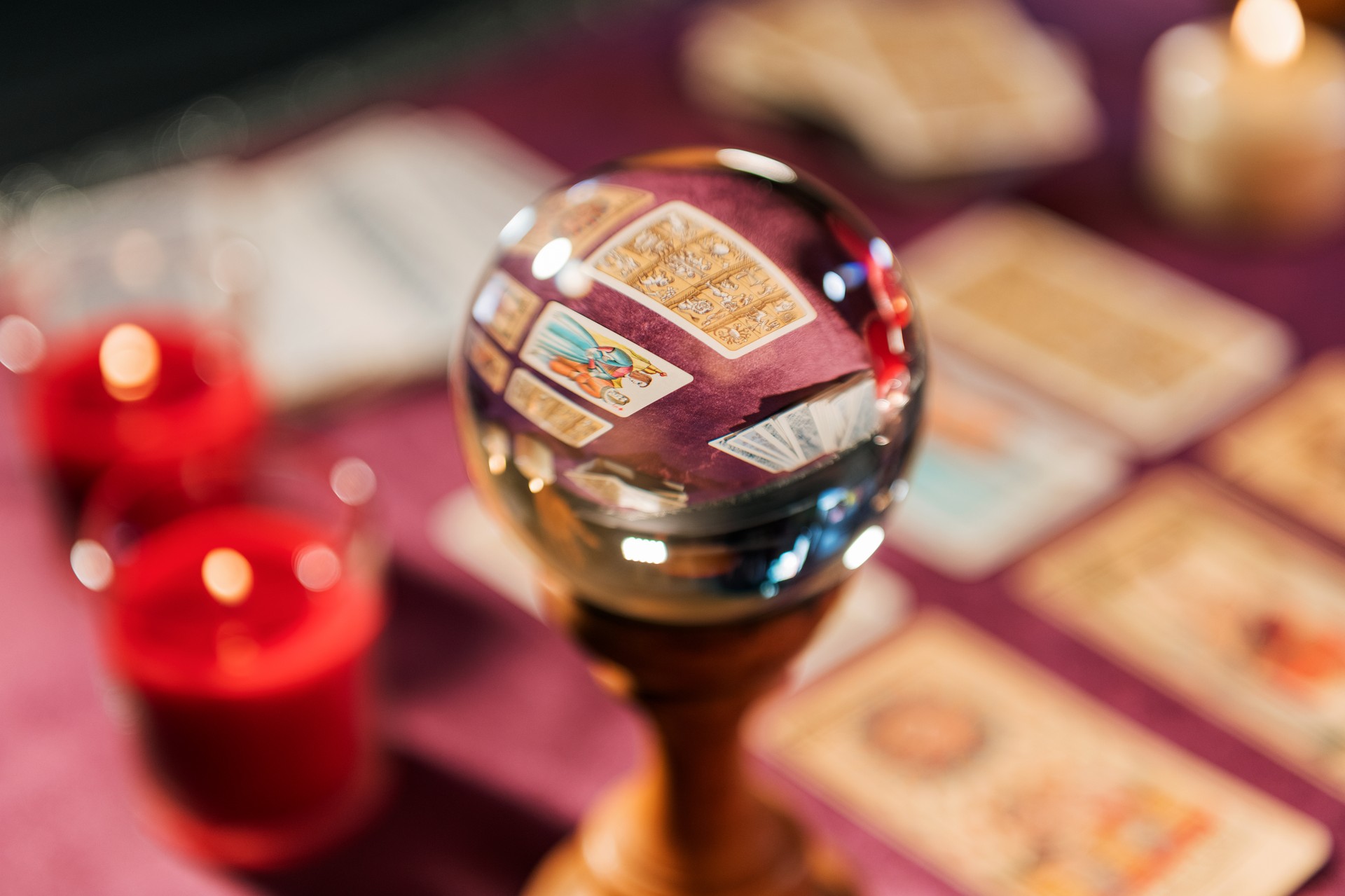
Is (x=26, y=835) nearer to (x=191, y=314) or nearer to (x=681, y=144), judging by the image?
(x=191, y=314)

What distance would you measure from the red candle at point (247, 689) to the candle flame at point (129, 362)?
13cm

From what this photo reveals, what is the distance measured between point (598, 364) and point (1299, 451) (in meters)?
0.58

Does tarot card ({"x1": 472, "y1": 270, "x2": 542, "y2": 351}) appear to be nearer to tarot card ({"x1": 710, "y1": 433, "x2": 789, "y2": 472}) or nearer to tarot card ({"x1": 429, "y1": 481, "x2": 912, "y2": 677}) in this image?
tarot card ({"x1": 710, "y1": 433, "x2": 789, "y2": 472})

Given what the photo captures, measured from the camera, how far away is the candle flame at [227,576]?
65 cm

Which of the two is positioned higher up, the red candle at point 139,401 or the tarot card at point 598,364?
the tarot card at point 598,364

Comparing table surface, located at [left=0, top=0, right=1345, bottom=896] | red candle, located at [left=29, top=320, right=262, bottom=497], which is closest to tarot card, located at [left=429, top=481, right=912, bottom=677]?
table surface, located at [left=0, top=0, right=1345, bottom=896]

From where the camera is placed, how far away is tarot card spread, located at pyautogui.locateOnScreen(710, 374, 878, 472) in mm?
409

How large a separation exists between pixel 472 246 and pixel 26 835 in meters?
0.53

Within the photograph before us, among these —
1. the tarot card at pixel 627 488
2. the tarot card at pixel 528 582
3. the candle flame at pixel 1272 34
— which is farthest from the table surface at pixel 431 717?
the tarot card at pixel 627 488

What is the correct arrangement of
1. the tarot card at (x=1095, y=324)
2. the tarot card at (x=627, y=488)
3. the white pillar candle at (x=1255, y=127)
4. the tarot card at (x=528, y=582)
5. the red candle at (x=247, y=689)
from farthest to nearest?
the white pillar candle at (x=1255, y=127) → the tarot card at (x=1095, y=324) → the tarot card at (x=528, y=582) → the red candle at (x=247, y=689) → the tarot card at (x=627, y=488)

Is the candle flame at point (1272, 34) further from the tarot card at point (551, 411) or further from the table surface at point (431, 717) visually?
the tarot card at point (551, 411)

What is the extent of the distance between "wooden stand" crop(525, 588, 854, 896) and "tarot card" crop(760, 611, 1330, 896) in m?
0.07

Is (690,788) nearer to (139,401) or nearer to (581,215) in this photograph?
(581,215)

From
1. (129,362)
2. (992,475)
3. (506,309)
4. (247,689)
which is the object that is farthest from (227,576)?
(992,475)
